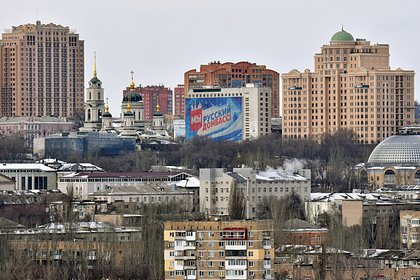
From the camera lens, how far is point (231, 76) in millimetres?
132250

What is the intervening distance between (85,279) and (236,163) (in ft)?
134

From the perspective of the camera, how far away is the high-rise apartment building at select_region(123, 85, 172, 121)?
167750 millimetres

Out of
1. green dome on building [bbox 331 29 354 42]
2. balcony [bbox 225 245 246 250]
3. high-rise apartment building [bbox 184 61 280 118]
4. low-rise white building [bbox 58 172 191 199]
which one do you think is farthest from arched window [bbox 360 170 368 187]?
balcony [bbox 225 245 246 250]

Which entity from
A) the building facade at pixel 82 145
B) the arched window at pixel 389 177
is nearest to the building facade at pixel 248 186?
the arched window at pixel 389 177

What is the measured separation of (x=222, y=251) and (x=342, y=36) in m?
65.6

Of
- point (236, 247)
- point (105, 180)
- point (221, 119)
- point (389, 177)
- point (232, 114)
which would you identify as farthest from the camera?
point (221, 119)

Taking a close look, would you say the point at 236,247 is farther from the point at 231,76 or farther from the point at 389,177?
the point at 231,76

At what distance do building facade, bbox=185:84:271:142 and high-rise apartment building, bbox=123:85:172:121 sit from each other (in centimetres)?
4269

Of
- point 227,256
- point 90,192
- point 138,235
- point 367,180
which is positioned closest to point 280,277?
point 227,256

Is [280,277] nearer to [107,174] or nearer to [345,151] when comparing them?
[107,174]

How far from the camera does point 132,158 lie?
10775cm

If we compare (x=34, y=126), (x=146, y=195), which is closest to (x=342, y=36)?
(x=34, y=126)

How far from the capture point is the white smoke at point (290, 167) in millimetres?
89938

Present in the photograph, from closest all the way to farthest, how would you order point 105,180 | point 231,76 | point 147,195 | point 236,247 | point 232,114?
point 236,247 < point 147,195 < point 105,180 < point 232,114 < point 231,76
